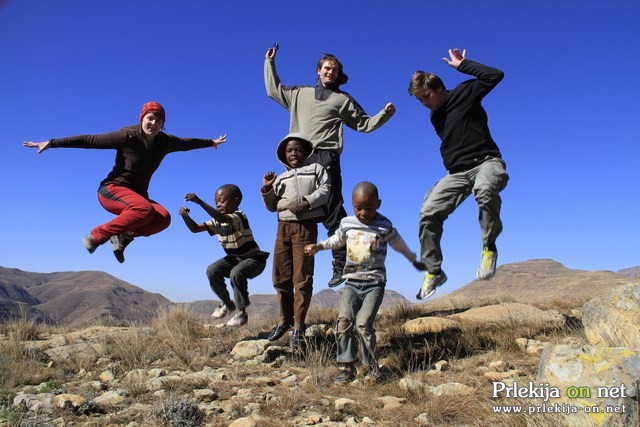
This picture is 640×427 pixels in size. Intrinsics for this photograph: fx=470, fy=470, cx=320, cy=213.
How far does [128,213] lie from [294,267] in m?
2.16

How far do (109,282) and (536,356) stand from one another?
114m

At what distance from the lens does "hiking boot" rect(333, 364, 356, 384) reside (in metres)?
4.28

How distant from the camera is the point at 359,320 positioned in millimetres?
4281

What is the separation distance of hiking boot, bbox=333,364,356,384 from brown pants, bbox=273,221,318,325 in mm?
896

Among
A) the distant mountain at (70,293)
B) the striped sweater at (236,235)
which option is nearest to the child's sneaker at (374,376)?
the striped sweater at (236,235)

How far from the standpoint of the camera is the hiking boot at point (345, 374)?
169 inches

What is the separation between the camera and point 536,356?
470cm

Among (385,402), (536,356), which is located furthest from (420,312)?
(385,402)

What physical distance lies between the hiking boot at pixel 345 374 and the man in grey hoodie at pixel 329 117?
131 cm

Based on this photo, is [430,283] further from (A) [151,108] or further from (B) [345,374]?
(A) [151,108]

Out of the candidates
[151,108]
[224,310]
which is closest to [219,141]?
[151,108]

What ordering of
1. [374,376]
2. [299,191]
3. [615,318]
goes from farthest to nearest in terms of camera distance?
[299,191] < [615,318] < [374,376]

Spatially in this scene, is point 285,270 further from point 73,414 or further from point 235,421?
point 73,414

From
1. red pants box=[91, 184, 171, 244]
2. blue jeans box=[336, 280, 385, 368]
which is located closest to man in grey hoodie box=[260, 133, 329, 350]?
blue jeans box=[336, 280, 385, 368]
